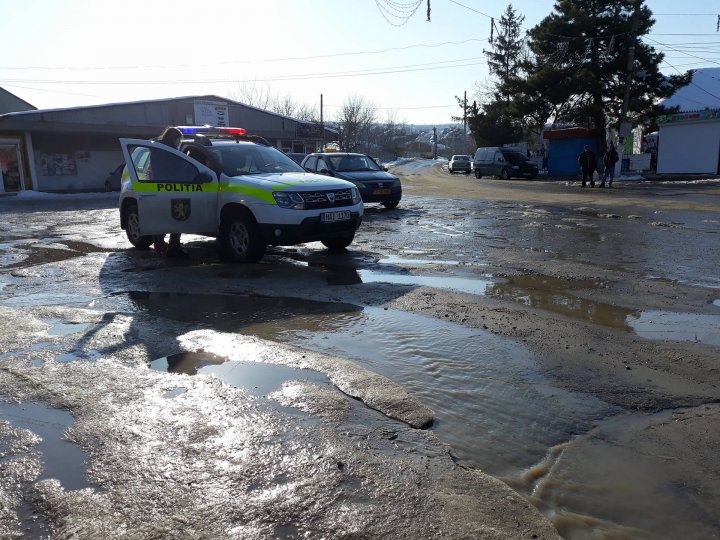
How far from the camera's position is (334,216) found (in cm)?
861

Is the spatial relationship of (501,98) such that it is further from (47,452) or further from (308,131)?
(47,452)

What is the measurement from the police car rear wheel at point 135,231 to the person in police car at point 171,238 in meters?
0.25

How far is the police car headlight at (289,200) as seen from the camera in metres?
8.18

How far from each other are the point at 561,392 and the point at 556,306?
2333 millimetres

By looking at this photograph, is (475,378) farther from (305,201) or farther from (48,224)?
(48,224)

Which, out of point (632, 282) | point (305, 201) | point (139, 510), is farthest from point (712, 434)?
point (305, 201)

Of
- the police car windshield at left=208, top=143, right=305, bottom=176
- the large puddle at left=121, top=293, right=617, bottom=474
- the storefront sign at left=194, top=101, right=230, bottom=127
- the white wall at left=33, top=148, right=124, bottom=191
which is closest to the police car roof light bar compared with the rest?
the police car windshield at left=208, top=143, right=305, bottom=176

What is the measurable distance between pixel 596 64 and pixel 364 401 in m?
37.9

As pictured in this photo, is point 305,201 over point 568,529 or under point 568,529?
over

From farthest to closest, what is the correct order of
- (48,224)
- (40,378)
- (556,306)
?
1. (48,224)
2. (556,306)
3. (40,378)

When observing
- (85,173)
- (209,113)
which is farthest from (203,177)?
(85,173)

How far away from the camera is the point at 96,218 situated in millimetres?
16984

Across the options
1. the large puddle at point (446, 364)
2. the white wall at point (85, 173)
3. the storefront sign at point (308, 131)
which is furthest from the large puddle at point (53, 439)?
the storefront sign at point (308, 131)

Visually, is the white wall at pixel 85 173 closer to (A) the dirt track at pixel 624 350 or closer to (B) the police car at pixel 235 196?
(B) the police car at pixel 235 196
